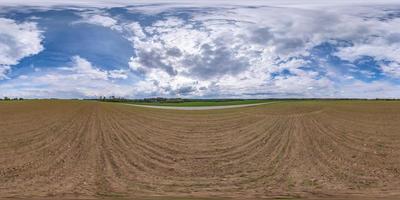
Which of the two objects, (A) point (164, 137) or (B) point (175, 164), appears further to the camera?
(A) point (164, 137)

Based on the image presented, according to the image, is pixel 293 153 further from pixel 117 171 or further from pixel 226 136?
pixel 117 171

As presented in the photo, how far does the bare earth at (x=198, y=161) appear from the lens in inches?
598

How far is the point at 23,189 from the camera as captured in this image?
50.6 ft

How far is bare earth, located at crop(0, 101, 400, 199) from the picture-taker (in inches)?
598

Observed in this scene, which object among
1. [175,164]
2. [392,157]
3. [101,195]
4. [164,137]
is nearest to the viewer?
[101,195]

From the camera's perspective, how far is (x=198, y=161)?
68.2 feet

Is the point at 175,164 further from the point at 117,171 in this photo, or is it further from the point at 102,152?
the point at 102,152

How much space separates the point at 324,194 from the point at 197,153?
9.25 meters

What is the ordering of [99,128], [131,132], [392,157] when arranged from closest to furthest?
1. [392,157]
2. [131,132]
3. [99,128]

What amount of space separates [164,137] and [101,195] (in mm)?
13442

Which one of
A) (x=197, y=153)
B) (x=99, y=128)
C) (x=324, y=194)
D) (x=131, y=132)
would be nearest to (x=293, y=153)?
(x=197, y=153)

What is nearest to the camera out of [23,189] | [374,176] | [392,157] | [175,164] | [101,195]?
[101,195]

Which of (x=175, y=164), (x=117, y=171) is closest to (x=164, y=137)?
(x=175, y=164)

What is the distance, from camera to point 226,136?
28.0m
